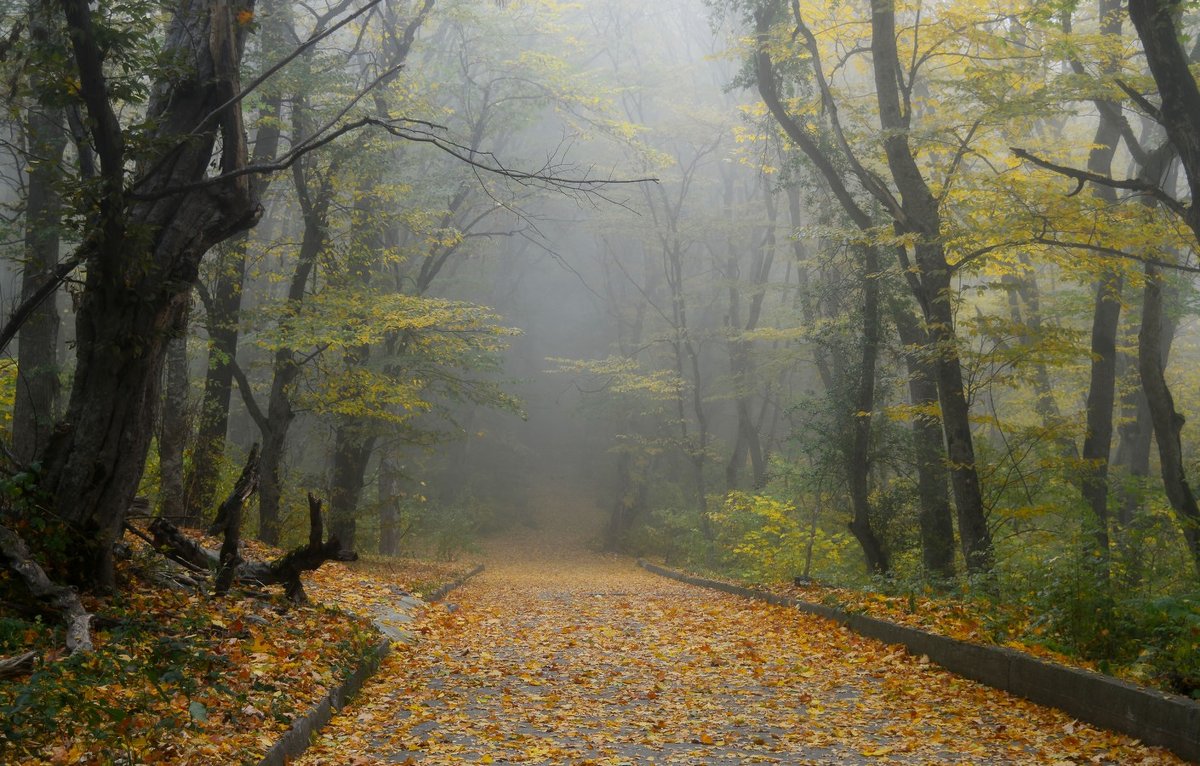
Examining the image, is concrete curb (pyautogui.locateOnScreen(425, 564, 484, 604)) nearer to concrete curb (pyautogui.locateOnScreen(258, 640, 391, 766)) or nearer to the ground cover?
the ground cover

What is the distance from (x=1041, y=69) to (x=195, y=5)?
503 inches

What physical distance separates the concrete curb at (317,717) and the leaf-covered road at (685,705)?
0.34 feet

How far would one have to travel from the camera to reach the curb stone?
443 cm

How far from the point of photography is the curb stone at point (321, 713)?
4430 mm

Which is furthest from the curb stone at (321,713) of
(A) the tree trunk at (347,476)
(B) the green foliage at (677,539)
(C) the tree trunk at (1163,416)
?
(B) the green foliage at (677,539)

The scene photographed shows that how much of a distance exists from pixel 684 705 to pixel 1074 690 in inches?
97.8

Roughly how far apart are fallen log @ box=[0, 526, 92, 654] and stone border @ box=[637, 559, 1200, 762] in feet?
19.5

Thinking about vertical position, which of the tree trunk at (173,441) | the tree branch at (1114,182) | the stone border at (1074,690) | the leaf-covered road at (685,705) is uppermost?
the tree branch at (1114,182)

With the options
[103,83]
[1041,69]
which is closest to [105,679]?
[103,83]

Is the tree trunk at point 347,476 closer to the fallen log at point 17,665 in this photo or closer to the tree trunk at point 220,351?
the tree trunk at point 220,351

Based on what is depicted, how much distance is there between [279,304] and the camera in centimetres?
1423

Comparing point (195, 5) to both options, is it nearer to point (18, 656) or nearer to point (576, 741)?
point (18, 656)

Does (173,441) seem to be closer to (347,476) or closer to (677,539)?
(347,476)

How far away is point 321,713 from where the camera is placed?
5.36m
